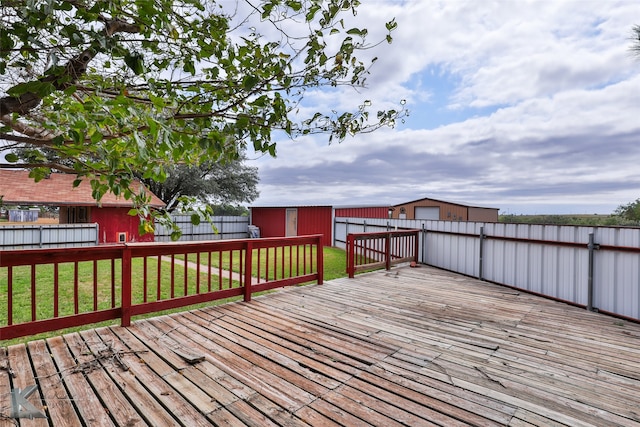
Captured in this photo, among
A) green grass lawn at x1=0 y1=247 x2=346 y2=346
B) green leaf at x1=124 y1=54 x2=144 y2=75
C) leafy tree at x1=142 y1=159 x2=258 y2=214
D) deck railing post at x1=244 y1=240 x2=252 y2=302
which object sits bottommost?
green grass lawn at x1=0 y1=247 x2=346 y2=346

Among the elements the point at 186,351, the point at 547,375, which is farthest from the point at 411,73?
the point at 186,351

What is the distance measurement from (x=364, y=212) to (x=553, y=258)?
1163cm

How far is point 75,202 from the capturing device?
41.6 ft

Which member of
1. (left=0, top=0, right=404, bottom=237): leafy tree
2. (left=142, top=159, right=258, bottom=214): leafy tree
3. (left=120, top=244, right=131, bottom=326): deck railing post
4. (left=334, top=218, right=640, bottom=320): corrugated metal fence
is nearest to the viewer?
(left=0, top=0, right=404, bottom=237): leafy tree

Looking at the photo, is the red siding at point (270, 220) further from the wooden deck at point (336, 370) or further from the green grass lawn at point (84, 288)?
the wooden deck at point (336, 370)

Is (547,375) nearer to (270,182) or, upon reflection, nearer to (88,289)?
(88,289)

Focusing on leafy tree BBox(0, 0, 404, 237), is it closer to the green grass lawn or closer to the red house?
the green grass lawn

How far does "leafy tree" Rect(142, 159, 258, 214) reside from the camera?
2029 centimetres

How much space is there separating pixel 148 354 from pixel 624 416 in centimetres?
349

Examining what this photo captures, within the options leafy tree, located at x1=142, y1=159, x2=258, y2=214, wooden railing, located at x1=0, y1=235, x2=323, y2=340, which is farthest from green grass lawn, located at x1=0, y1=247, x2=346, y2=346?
leafy tree, located at x1=142, y1=159, x2=258, y2=214

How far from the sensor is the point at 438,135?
17281 mm

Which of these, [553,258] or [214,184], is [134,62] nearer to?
[553,258]

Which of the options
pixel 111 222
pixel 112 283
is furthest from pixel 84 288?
pixel 111 222

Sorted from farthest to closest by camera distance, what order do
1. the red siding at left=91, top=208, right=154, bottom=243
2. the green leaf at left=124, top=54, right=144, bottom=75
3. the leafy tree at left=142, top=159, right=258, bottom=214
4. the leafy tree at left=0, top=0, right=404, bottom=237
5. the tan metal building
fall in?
the leafy tree at left=142, top=159, right=258, bottom=214
the tan metal building
the red siding at left=91, top=208, right=154, bottom=243
the leafy tree at left=0, top=0, right=404, bottom=237
the green leaf at left=124, top=54, right=144, bottom=75
